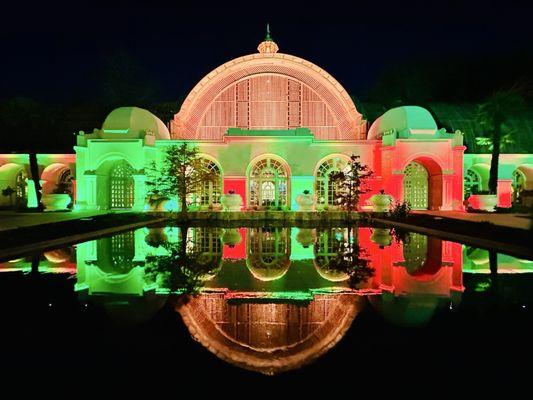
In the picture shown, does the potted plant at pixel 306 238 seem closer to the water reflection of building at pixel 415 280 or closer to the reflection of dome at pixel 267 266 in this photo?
the water reflection of building at pixel 415 280

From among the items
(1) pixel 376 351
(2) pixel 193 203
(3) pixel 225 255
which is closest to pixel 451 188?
(2) pixel 193 203

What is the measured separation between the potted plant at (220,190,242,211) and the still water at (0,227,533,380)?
15.5 meters

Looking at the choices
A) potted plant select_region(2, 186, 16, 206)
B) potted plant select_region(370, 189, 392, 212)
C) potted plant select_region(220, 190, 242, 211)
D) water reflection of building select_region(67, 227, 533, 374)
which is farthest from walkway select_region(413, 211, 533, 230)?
potted plant select_region(2, 186, 16, 206)

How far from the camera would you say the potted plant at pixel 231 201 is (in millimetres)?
27969

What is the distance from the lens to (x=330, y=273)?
9.85 meters

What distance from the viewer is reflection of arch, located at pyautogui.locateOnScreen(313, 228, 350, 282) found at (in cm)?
965

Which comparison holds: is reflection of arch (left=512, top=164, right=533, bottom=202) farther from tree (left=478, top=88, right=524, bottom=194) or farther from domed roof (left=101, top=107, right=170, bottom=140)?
domed roof (left=101, top=107, right=170, bottom=140)

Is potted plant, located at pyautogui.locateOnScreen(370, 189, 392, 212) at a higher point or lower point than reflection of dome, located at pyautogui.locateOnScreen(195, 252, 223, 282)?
higher

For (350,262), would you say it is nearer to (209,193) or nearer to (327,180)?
(327,180)

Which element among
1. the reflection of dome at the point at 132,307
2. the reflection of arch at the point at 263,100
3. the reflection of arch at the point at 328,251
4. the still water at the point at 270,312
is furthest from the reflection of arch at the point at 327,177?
the reflection of dome at the point at 132,307

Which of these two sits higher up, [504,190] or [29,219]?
[504,190]

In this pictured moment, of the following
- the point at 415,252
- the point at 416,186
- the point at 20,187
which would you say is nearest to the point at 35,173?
the point at 20,187

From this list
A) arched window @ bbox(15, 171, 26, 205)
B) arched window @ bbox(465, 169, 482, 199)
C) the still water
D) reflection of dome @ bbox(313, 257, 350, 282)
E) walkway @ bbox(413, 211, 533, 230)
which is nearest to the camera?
the still water

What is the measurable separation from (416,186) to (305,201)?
8.65 metres
